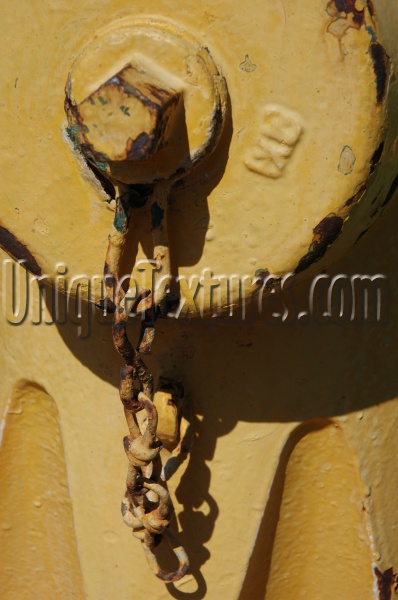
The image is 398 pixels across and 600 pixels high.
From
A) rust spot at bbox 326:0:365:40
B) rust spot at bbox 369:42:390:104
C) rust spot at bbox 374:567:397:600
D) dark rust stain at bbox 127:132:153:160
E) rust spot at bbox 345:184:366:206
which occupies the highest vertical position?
rust spot at bbox 326:0:365:40

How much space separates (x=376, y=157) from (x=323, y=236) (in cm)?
8

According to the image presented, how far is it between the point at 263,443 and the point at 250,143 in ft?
1.08

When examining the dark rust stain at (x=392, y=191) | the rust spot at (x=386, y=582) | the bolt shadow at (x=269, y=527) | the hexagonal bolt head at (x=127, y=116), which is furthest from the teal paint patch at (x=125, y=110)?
the rust spot at (x=386, y=582)

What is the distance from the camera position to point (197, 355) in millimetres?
882

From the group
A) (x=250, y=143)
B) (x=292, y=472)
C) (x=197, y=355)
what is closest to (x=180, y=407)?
(x=197, y=355)

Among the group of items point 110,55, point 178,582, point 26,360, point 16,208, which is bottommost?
point 178,582

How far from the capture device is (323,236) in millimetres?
723

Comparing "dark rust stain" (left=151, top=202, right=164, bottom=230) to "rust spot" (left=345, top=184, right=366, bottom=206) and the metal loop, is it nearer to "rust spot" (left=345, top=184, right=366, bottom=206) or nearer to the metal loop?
"rust spot" (left=345, top=184, right=366, bottom=206)

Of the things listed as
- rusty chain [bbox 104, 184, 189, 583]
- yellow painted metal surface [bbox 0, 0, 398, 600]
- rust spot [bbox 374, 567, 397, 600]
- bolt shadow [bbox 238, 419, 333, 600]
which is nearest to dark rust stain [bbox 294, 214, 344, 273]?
yellow painted metal surface [bbox 0, 0, 398, 600]

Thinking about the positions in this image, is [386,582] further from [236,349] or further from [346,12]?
[346,12]

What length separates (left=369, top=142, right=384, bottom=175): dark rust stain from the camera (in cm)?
69

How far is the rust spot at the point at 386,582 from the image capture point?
0.96 metres

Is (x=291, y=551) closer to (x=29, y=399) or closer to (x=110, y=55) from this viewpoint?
(x=29, y=399)

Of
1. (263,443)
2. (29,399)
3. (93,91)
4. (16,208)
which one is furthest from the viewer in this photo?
(29,399)
